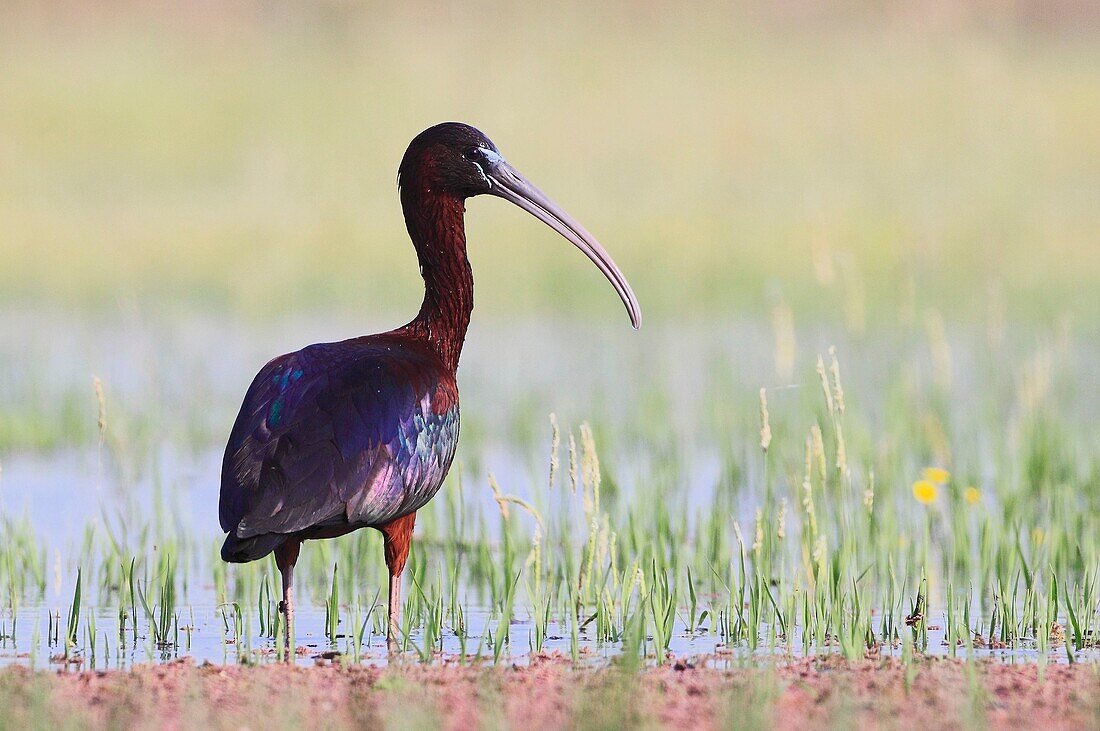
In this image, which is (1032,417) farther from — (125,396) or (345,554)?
(125,396)

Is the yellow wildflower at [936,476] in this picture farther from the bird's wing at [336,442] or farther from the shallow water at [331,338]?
the bird's wing at [336,442]

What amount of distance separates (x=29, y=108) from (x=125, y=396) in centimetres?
1669

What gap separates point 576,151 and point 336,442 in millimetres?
20100

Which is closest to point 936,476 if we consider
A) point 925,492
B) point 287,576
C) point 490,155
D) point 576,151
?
point 925,492

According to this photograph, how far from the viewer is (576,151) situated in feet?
85.6

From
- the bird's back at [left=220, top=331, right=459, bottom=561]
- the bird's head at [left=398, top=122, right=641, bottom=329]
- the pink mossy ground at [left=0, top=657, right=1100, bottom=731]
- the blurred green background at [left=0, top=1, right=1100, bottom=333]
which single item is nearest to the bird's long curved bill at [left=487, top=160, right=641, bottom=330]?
the bird's head at [left=398, top=122, right=641, bottom=329]

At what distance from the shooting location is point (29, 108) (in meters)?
28.0

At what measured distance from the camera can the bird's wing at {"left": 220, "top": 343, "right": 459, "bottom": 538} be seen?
6.04m

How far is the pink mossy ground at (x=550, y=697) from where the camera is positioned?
4.99 m

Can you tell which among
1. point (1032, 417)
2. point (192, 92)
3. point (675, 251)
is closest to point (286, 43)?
point (192, 92)

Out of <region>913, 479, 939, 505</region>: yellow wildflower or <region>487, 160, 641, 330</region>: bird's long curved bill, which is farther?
<region>913, 479, 939, 505</region>: yellow wildflower

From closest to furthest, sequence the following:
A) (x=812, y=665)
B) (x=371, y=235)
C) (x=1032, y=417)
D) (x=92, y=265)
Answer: (x=812, y=665) → (x=1032, y=417) → (x=92, y=265) → (x=371, y=235)

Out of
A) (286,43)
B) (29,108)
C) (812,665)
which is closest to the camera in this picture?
(812,665)

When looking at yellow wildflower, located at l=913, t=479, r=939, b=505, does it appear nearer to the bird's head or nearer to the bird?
the bird's head
